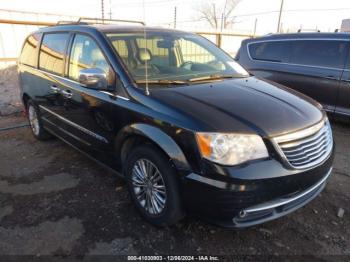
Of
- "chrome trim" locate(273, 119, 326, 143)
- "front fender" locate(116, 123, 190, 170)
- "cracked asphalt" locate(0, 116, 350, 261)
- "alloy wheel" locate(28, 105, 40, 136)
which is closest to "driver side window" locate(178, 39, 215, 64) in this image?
"front fender" locate(116, 123, 190, 170)

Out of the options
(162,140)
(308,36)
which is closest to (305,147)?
(162,140)

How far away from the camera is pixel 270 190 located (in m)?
2.19

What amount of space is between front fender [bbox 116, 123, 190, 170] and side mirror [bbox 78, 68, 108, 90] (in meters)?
0.50

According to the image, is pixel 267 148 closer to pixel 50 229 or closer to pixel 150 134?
pixel 150 134

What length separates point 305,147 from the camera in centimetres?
241

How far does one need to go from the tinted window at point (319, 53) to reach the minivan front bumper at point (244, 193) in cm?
373

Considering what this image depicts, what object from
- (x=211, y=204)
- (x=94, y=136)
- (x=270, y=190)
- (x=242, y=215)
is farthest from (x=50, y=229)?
(x=270, y=190)

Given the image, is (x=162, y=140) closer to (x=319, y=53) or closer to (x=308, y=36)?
(x=319, y=53)

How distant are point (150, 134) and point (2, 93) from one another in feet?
21.0

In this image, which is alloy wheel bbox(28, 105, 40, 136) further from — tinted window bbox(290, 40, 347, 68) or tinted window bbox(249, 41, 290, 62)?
tinted window bbox(290, 40, 347, 68)

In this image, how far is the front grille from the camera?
2.28m

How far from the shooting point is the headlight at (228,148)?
2170 mm

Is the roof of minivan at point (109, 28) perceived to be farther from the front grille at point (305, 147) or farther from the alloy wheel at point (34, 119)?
the front grille at point (305, 147)

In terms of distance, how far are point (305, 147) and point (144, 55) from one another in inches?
71.8
